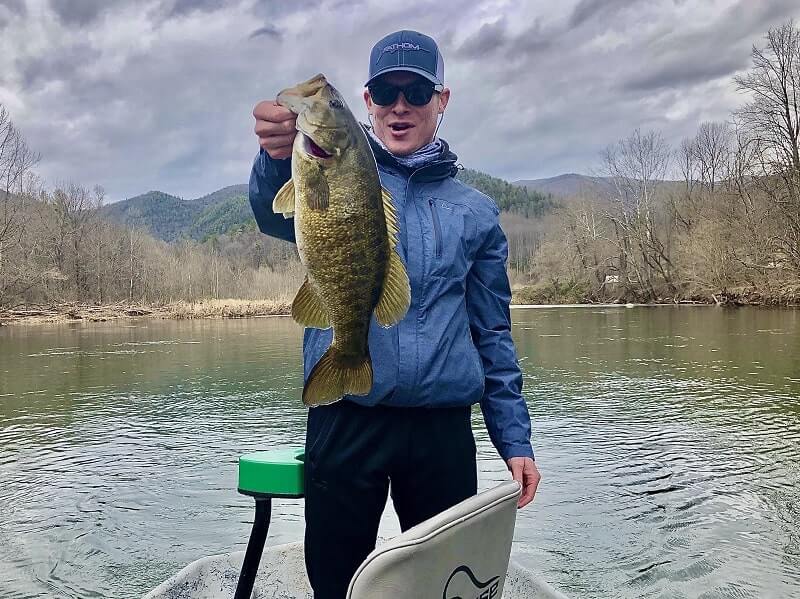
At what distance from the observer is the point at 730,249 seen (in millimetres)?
37156

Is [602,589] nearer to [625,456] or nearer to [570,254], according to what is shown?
[625,456]

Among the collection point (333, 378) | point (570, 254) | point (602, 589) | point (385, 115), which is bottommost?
point (602, 589)

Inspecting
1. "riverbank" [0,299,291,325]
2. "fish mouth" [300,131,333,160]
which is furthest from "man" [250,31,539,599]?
"riverbank" [0,299,291,325]

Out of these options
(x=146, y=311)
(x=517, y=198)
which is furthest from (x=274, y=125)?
(x=517, y=198)

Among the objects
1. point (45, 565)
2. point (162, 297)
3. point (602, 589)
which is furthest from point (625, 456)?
point (162, 297)

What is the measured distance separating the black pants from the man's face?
2.91 ft

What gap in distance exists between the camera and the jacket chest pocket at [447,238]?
2164 mm

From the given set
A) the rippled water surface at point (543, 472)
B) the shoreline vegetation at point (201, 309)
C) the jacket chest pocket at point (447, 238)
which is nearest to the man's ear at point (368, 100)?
the jacket chest pocket at point (447, 238)

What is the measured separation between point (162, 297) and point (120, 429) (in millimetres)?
47280

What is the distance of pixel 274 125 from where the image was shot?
6.14ft

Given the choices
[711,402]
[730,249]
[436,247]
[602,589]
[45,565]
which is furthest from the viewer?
[730,249]

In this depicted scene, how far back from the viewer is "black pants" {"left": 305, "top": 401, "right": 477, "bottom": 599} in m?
2.05

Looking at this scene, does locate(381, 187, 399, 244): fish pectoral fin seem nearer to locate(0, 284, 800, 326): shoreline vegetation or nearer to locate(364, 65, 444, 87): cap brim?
locate(364, 65, 444, 87): cap brim

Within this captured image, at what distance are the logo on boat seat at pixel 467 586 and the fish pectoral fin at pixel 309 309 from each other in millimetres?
823
